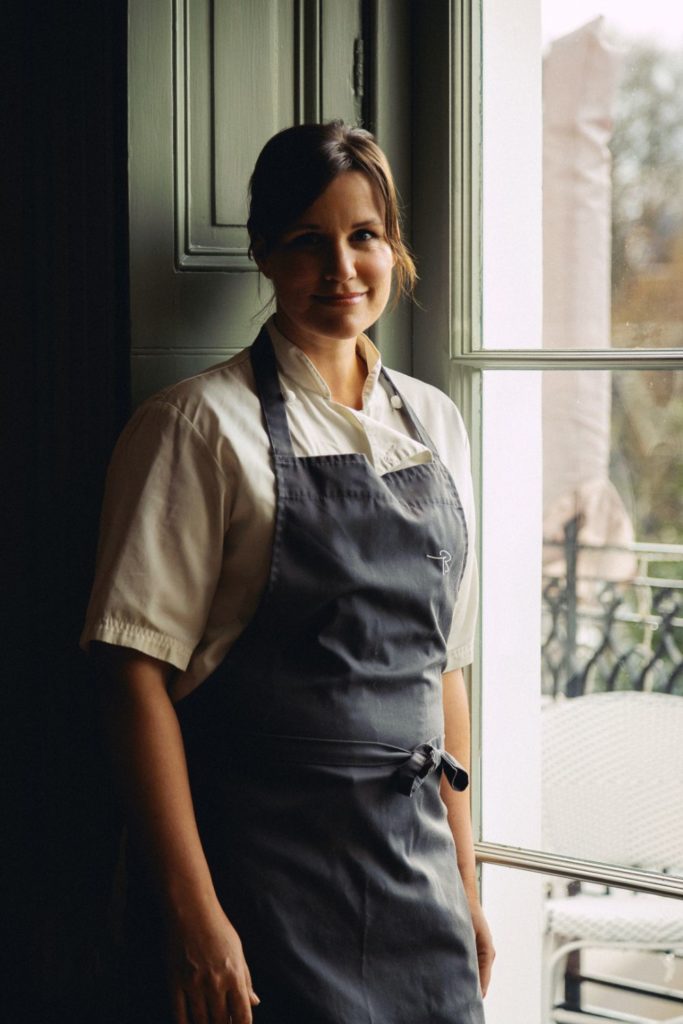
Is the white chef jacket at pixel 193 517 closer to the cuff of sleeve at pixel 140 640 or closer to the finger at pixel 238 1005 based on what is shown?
the cuff of sleeve at pixel 140 640

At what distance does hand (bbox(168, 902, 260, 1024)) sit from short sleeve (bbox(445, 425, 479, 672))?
485 mm

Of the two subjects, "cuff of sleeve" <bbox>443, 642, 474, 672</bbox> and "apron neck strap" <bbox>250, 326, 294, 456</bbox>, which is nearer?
"apron neck strap" <bbox>250, 326, 294, 456</bbox>

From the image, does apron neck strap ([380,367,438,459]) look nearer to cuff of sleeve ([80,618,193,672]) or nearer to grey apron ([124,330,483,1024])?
grey apron ([124,330,483,1024])

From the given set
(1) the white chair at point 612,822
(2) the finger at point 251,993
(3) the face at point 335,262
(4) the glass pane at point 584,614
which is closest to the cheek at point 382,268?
(3) the face at point 335,262

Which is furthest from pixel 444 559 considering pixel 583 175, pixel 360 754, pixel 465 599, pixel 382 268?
pixel 583 175

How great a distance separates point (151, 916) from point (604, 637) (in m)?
0.73

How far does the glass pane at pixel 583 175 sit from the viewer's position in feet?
5.32

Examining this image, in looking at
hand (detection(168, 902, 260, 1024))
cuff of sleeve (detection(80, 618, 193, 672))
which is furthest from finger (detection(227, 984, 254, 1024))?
cuff of sleeve (detection(80, 618, 193, 672))

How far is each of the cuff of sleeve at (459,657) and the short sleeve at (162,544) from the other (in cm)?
39

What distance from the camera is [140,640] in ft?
4.28

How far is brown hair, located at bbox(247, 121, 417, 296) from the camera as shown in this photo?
4.67 feet

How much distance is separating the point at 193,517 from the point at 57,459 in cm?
42

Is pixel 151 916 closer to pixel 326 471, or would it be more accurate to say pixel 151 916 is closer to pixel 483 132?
pixel 326 471

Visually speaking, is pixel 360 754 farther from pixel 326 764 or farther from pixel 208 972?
pixel 208 972
